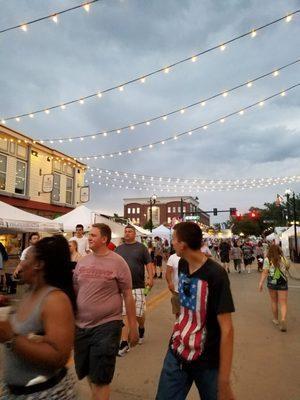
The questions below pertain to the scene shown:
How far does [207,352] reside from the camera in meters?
2.64

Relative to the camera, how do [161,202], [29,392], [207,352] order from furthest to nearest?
[161,202] → [207,352] → [29,392]

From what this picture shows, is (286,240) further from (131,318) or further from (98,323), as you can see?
(98,323)

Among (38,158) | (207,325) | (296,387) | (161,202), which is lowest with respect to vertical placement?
(296,387)

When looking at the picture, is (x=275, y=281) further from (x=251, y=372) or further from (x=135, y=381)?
(x=135, y=381)

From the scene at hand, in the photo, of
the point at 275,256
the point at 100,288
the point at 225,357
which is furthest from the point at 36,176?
the point at 225,357

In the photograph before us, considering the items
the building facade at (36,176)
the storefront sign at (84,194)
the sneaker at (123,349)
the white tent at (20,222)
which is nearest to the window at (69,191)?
the building facade at (36,176)

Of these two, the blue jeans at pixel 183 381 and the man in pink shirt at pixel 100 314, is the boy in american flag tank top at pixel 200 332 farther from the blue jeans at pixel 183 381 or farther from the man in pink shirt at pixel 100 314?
the man in pink shirt at pixel 100 314

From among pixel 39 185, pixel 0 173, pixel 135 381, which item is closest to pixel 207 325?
pixel 135 381

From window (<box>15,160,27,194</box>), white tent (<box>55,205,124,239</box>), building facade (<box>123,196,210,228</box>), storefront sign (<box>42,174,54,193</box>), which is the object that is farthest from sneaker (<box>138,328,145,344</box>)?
building facade (<box>123,196,210,228</box>)

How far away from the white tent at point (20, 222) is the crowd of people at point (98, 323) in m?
8.35

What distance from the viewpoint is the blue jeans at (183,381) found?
265 centimetres

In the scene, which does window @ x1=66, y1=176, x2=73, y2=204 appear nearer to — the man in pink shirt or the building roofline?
the building roofline

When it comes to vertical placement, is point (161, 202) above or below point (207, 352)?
above

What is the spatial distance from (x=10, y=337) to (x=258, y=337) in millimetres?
5983
